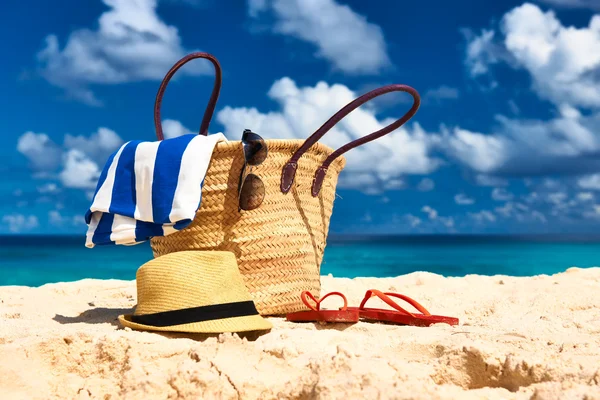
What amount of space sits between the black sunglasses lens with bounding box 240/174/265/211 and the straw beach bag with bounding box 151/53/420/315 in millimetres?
31

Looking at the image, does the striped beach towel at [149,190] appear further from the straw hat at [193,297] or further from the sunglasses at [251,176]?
the straw hat at [193,297]

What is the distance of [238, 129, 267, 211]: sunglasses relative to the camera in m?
2.51

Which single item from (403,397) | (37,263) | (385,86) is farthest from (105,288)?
(37,263)

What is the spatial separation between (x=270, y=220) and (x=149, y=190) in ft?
1.84

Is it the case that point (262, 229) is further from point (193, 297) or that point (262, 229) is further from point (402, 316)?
point (402, 316)

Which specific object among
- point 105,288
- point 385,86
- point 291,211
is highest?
point 385,86

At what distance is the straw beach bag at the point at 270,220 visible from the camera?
2.59 m

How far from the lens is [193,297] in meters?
2.12

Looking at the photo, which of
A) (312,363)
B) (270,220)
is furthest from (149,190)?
(312,363)

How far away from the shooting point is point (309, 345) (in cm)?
180

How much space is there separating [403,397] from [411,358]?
15.0 inches

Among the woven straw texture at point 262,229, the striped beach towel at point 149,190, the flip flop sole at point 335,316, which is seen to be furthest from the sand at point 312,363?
the striped beach towel at point 149,190

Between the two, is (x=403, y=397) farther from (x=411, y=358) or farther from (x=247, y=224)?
(x=247, y=224)

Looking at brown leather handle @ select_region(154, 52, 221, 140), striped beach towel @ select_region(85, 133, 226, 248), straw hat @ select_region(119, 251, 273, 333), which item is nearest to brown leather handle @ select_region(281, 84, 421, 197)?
striped beach towel @ select_region(85, 133, 226, 248)
